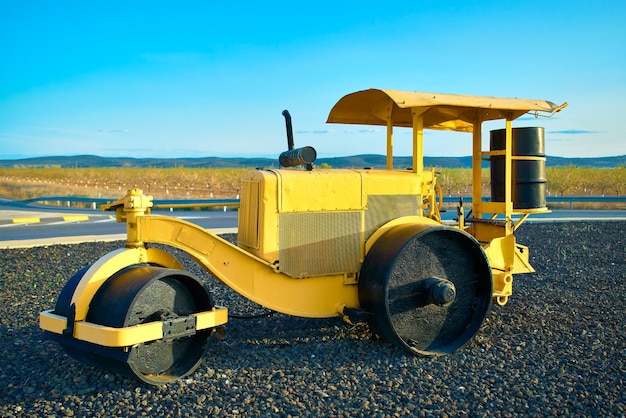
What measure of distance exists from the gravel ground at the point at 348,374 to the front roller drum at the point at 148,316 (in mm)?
166

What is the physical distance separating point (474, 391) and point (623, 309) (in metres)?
3.60

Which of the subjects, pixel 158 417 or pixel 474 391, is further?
pixel 474 391

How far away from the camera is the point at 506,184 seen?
657cm

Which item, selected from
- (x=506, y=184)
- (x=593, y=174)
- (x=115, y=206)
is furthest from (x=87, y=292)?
(x=593, y=174)

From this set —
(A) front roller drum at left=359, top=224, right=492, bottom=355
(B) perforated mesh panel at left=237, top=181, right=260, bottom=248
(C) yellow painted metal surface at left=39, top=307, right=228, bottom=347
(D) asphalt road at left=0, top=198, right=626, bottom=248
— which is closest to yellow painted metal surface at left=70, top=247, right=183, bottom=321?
(C) yellow painted metal surface at left=39, top=307, right=228, bottom=347

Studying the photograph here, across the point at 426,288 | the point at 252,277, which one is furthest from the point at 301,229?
the point at 426,288

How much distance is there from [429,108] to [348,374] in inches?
107

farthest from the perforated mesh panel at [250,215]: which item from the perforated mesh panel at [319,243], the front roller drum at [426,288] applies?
the front roller drum at [426,288]

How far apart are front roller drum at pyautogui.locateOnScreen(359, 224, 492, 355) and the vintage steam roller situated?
1 cm

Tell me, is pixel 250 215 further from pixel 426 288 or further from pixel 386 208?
pixel 426 288

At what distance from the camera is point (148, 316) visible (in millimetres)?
4676

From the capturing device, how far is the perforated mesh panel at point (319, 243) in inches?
215

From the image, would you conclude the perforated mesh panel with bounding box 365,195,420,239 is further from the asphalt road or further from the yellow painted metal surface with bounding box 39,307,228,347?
the asphalt road

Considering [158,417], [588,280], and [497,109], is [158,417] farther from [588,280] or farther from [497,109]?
[588,280]
